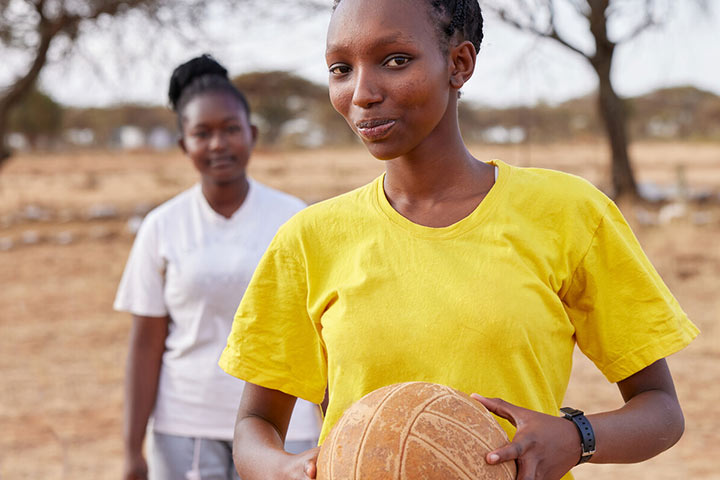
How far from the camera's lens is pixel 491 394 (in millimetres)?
1531

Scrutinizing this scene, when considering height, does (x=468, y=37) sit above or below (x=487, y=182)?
above

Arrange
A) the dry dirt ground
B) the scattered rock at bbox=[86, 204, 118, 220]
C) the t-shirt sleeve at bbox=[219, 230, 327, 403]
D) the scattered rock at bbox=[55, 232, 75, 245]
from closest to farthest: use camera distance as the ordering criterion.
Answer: the t-shirt sleeve at bbox=[219, 230, 327, 403], the dry dirt ground, the scattered rock at bbox=[55, 232, 75, 245], the scattered rock at bbox=[86, 204, 118, 220]

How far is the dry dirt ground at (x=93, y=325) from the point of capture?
598 centimetres

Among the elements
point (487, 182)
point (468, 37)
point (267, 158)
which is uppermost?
point (468, 37)

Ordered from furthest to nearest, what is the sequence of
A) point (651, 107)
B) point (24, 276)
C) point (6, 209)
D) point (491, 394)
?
1. point (651, 107)
2. point (6, 209)
3. point (24, 276)
4. point (491, 394)

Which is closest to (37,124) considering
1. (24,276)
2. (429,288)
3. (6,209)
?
(6,209)

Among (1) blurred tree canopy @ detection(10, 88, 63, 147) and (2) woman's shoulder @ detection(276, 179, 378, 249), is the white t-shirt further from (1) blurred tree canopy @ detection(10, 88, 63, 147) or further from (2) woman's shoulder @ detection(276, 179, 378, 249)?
(1) blurred tree canopy @ detection(10, 88, 63, 147)

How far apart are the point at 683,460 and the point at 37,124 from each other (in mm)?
41165

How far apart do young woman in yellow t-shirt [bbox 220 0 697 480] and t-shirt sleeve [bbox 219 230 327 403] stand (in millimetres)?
15

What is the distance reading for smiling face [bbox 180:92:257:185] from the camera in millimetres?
3350

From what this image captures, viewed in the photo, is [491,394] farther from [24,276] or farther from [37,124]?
[37,124]

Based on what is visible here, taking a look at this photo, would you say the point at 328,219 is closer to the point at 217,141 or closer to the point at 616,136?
the point at 217,141

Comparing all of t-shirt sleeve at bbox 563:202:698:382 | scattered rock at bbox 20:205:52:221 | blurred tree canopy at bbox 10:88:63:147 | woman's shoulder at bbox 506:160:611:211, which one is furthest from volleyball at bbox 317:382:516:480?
blurred tree canopy at bbox 10:88:63:147

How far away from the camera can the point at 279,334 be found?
5.73 ft
